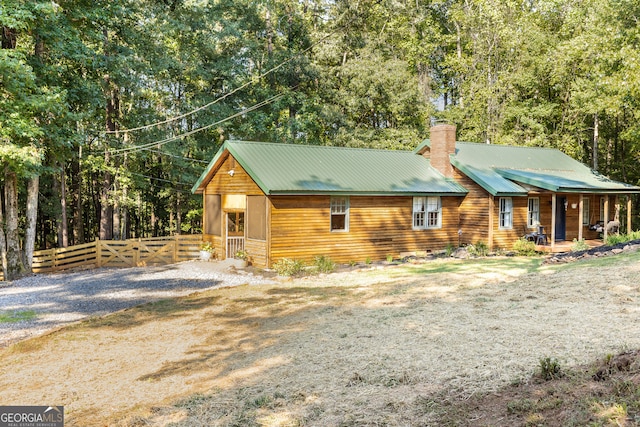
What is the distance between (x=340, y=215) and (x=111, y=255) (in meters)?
10.1

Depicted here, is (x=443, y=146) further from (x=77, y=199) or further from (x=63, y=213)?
(x=77, y=199)

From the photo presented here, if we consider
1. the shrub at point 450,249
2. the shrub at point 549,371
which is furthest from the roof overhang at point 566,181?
A: the shrub at point 549,371

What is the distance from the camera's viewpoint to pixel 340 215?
19.6 m

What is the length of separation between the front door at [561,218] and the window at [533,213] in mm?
1705

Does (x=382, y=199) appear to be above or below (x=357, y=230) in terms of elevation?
above

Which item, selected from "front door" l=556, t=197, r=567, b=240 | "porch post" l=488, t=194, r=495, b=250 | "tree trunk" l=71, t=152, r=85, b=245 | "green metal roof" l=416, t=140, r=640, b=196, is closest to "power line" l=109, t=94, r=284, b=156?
"tree trunk" l=71, t=152, r=85, b=245

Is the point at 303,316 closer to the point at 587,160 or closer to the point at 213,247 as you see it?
the point at 213,247

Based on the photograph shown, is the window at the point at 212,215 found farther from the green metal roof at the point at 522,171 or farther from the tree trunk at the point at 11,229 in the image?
the green metal roof at the point at 522,171

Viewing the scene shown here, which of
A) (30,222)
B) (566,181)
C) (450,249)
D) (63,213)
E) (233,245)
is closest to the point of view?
(30,222)

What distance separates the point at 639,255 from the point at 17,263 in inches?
807

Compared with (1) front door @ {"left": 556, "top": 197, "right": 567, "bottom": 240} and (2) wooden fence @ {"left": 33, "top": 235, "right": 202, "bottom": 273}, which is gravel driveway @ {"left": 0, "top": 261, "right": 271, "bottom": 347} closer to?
(2) wooden fence @ {"left": 33, "top": 235, "right": 202, "bottom": 273}

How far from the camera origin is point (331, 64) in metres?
34.5

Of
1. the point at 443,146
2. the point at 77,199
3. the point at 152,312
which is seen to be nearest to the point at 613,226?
the point at 443,146

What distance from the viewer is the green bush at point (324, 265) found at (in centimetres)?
1731
